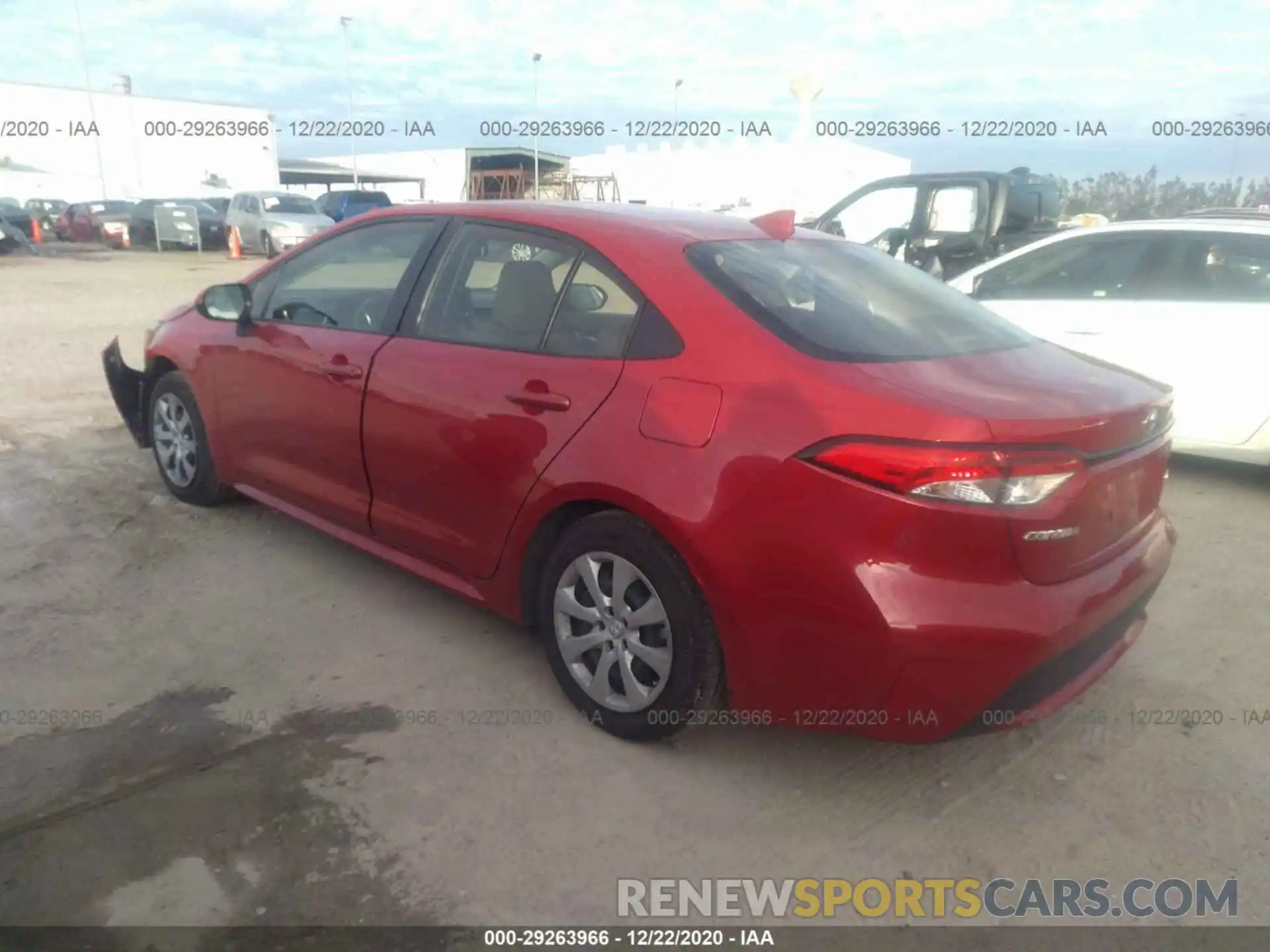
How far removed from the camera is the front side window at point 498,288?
10.6 ft

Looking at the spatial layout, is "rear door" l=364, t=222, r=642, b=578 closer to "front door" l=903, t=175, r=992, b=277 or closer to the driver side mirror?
the driver side mirror

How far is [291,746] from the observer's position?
296 centimetres

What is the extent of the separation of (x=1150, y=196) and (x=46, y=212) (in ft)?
129

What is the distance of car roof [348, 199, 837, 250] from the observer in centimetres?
317

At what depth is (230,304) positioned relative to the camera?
4.31 metres

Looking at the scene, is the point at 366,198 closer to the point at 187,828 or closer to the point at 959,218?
the point at 959,218

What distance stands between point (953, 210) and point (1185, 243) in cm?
416

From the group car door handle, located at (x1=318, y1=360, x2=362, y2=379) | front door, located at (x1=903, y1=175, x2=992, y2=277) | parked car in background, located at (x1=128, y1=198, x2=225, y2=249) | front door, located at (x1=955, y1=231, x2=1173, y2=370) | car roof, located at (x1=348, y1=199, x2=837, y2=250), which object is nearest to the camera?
car roof, located at (x1=348, y1=199, x2=837, y2=250)

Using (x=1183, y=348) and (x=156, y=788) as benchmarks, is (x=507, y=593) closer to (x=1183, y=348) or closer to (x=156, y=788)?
(x=156, y=788)

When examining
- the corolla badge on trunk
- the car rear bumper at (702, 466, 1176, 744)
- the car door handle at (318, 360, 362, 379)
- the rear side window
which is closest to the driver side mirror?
the car door handle at (318, 360, 362, 379)

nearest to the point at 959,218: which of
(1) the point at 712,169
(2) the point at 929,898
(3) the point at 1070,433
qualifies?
(3) the point at 1070,433

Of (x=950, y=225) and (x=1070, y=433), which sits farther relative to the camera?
(x=950, y=225)

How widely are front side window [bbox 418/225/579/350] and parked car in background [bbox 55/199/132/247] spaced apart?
30.6m

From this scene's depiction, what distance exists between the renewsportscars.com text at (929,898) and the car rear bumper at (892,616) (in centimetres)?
38
